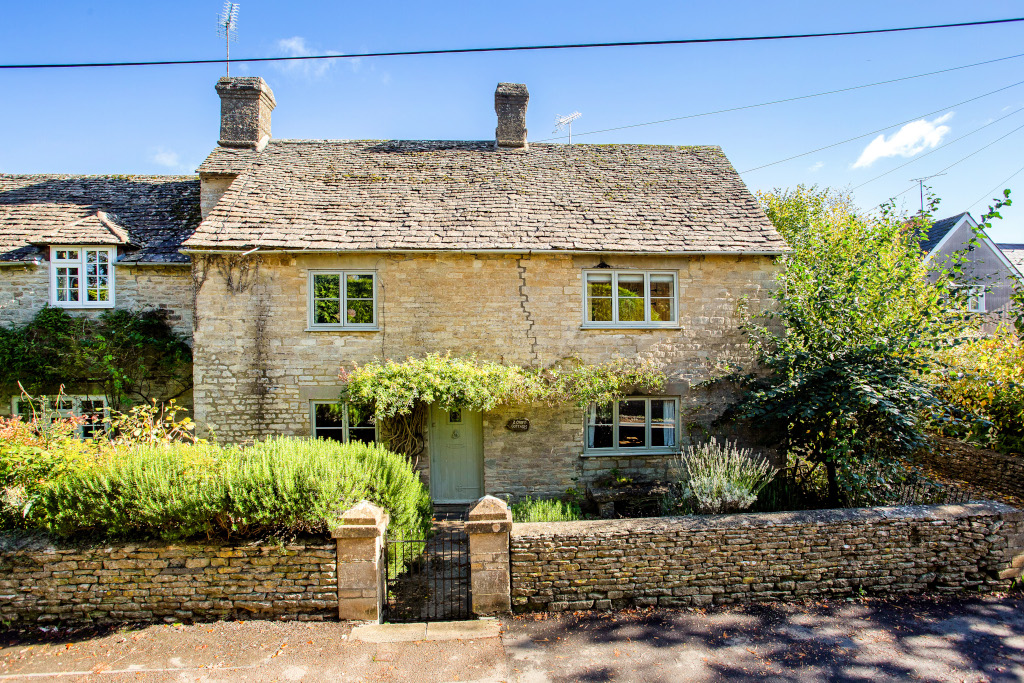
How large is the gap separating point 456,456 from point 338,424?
2.58 m

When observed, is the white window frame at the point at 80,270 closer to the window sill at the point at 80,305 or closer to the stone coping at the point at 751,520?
the window sill at the point at 80,305

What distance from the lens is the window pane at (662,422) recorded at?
11.2 m

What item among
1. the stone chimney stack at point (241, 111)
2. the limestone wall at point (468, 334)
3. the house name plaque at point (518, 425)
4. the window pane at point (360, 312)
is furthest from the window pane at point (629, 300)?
the stone chimney stack at point (241, 111)

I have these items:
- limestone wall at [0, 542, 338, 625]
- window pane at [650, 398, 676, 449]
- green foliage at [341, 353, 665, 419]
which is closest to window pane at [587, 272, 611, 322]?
green foliage at [341, 353, 665, 419]

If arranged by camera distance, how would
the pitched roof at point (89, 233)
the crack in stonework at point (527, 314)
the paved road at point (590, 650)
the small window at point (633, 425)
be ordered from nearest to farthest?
1. the paved road at point (590, 650)
2. the crack in stonework at point (527, 314)
3. the small window at point (633, 425)
4. the pitched roof at point (89, 233)

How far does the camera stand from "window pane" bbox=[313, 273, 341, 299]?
1091cm

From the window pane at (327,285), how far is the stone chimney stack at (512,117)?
6987mm

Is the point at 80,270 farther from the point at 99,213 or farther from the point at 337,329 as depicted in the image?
the point at 337,329

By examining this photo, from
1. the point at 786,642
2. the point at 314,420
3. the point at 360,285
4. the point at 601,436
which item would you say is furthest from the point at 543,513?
the point at 360,285

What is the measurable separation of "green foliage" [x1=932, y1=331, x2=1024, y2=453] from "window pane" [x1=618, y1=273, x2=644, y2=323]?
5376mm

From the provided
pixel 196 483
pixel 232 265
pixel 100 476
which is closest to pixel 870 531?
pixel 196 483

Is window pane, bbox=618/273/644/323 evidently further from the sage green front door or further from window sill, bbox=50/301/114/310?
window sill, bbox=50/301/114/310

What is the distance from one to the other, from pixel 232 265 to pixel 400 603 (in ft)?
24.7

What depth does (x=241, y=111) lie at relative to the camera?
14.4 metres
